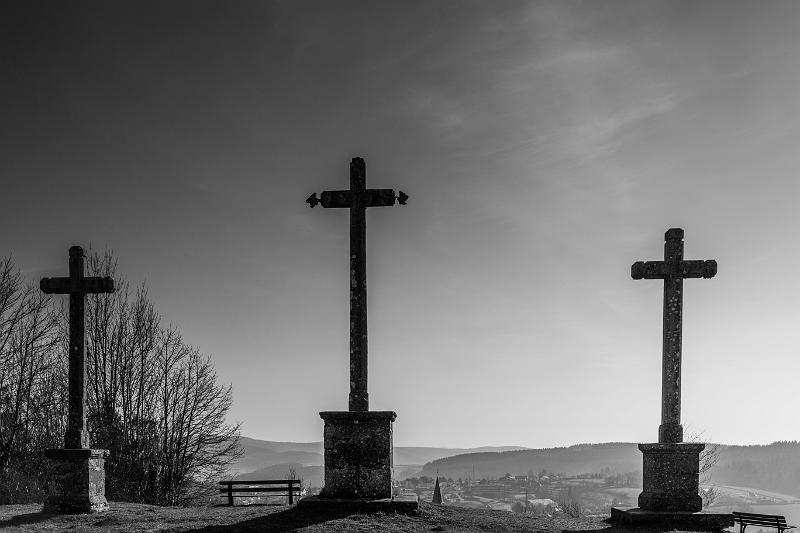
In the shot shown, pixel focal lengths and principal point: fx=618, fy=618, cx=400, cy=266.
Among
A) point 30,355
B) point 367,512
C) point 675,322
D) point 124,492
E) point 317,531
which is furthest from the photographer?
point 30,355

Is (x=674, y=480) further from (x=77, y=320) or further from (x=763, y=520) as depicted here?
(x=77, y=320)

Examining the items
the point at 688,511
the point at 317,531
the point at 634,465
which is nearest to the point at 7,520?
the point at 317,531

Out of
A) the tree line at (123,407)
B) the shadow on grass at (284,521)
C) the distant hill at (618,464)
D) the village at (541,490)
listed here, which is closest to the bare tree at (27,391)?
the tree line at (123,407)

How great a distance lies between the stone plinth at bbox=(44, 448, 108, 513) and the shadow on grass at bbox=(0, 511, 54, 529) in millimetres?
212

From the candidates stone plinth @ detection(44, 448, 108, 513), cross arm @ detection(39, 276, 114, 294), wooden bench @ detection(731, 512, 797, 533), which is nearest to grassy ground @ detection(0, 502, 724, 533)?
stone plinth @ detection(44, 448, 108, 513)

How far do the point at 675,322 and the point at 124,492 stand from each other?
64.4ft

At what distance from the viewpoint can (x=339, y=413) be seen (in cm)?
1155

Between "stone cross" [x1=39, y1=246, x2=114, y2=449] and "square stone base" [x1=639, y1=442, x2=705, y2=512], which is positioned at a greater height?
"stone cross" [x1=39, y1=246, x2=114, y2=449]

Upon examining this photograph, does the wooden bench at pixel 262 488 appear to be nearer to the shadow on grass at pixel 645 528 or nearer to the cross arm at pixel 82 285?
the cross arm at pixel 82 285

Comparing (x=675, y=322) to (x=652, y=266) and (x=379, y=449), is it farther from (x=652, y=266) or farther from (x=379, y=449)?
(x=379, y=449)

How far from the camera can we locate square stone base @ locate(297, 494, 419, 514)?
431 inches

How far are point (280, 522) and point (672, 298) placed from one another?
29.8 feet

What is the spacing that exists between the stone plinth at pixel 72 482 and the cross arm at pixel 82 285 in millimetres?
3433

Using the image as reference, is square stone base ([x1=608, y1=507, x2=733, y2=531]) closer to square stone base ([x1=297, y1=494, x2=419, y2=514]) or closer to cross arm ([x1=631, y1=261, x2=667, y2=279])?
square stone base ([x1=297, y1=494, x2=419, y2=514])
